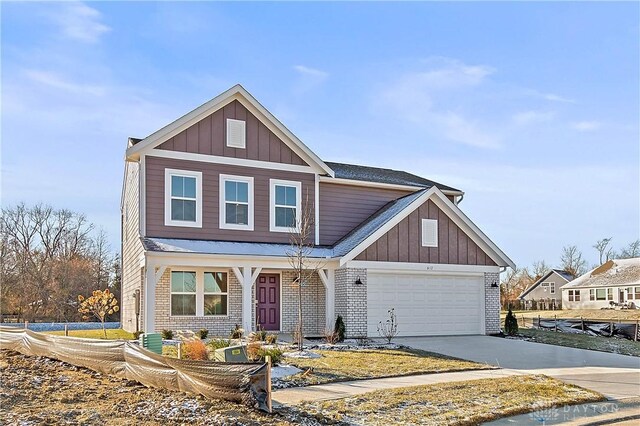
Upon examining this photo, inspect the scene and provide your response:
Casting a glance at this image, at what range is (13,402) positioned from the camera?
969cm

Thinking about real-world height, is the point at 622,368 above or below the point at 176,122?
below

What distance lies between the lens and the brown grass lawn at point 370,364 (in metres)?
12.1

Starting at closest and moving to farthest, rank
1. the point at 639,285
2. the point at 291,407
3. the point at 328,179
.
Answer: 1. the point at 291,407
2. the point at 328,179
3. the point at 639,285

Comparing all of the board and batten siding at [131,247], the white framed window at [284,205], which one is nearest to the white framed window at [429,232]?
the white framed window at [284,205]

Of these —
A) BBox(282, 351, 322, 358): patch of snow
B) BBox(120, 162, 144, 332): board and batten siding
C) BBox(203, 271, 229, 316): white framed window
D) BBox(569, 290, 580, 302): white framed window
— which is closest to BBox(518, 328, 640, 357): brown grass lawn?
BBox(282, 351, 322, 358): patch of snow

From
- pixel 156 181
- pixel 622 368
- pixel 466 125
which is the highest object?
pixel 466 125

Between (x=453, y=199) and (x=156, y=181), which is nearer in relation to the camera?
(x=156, y=181)

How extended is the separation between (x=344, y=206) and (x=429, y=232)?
3.55 meters

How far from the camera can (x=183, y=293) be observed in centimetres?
1975

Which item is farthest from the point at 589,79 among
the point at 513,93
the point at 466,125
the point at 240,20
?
the point at 240,20

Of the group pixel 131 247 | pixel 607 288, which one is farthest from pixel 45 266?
pixel 607 288

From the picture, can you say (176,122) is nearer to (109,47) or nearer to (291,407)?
(109,47)

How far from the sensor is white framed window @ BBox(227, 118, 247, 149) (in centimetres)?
2058

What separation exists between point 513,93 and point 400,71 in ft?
11.2
